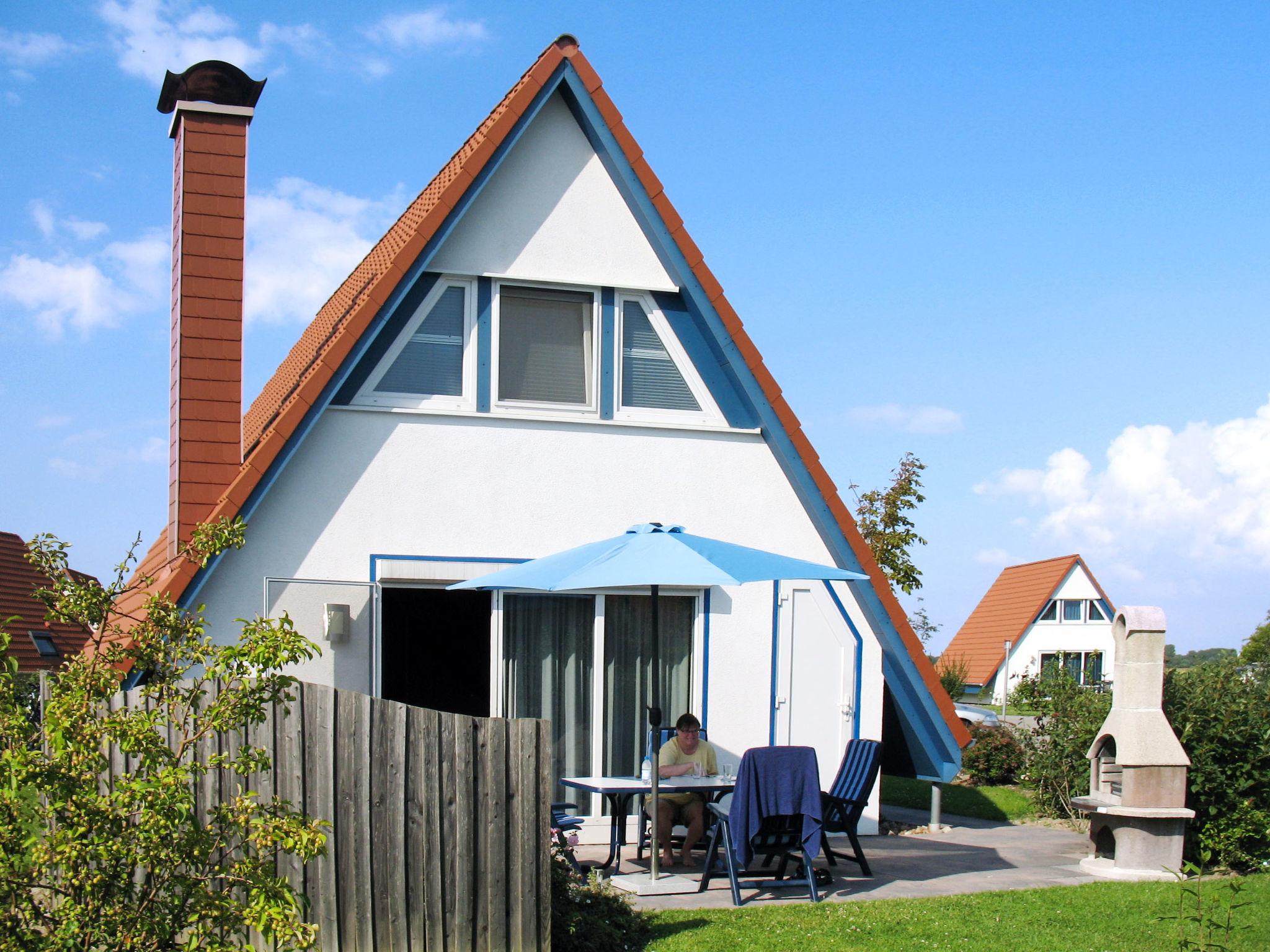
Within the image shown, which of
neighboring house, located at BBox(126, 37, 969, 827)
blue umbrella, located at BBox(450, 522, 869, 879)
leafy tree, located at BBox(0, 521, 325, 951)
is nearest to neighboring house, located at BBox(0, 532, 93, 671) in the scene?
neighboring house, located at BBox(126, 37, 969, 827)

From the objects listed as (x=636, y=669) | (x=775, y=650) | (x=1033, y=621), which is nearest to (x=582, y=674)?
(x=636, y=669)

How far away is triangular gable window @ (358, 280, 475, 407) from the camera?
11086 mm

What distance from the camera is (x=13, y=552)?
30.8 m

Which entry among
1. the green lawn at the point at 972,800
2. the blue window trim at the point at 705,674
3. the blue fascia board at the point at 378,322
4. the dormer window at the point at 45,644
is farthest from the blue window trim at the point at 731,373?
the dormer window at the point at 45,644

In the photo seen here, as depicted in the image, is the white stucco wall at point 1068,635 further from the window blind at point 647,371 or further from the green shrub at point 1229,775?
the window blind at point 647,371

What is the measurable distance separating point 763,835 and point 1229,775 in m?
5.08

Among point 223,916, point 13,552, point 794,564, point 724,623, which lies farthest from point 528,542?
point 13,552

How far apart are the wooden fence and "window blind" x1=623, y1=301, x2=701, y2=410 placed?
520 centimetres

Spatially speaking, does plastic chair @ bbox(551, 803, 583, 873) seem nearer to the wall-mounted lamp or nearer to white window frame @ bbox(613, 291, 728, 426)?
the wall-mounted lamp

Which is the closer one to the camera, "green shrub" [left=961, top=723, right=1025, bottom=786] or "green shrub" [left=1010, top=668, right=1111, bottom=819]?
"green shrub" [left=1010, top=668, right=1111, bottom=819]

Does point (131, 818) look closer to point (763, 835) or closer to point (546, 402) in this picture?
point (763, 835)

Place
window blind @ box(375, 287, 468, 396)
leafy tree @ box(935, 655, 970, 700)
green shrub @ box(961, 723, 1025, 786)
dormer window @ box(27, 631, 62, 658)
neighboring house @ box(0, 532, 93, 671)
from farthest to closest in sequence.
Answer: leafy tree @ box(935, 655, 970, 700)
dormer window @ box(27, 631, 62, 658)
neighboring house @ box(0, 532, 93, 671)
green shrub @ box(961, 723, 1025, 786)
window blind @ box(375, 287, 468, 396)

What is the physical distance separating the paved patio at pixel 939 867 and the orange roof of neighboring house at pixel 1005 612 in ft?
119

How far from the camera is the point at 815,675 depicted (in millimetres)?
12109
